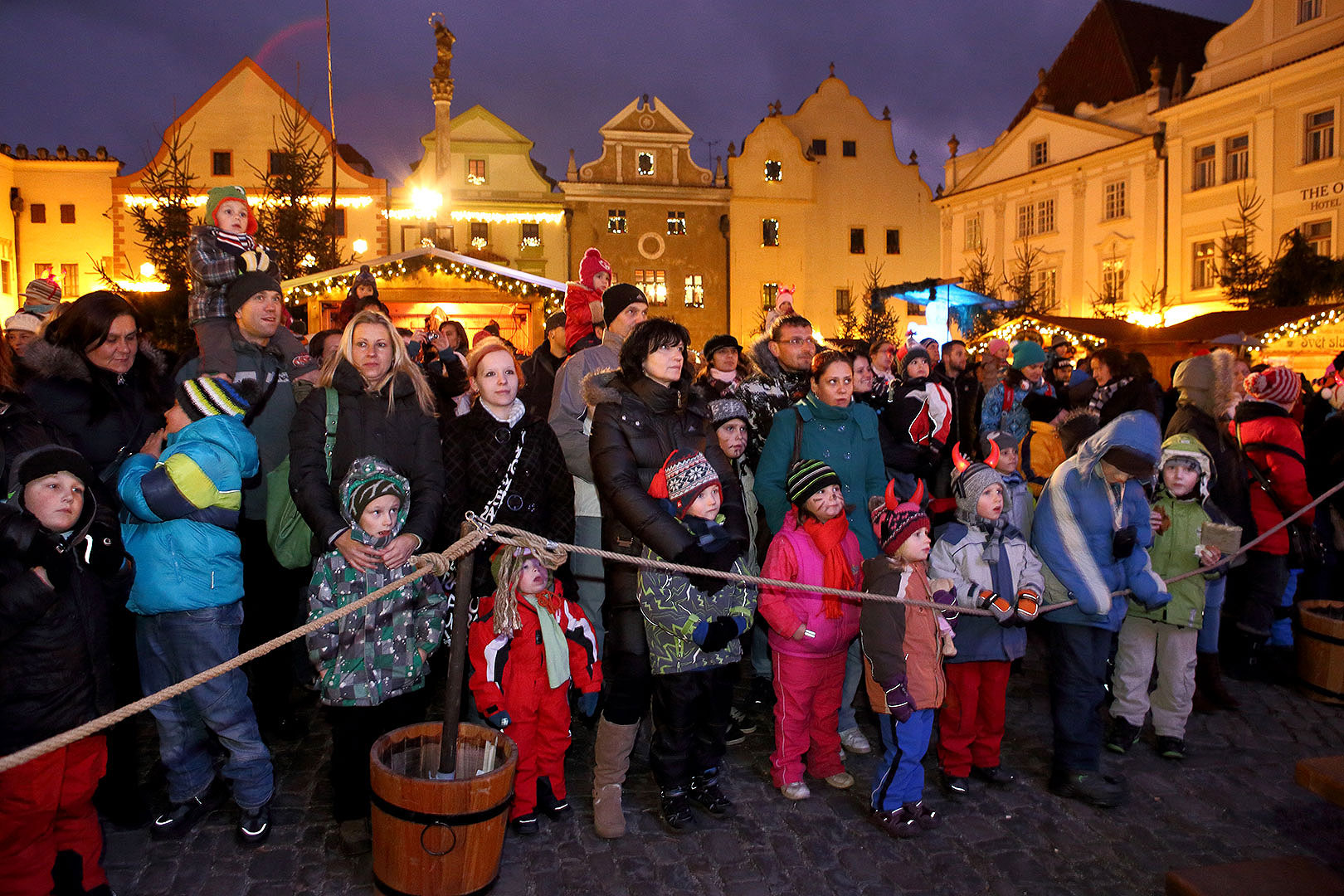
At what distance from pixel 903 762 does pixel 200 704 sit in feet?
10.3

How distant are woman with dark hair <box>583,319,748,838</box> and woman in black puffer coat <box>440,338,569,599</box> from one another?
0.36 metres

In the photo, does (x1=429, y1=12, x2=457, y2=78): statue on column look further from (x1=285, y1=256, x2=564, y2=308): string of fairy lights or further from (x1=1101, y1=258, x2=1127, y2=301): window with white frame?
(x1=1101, y1=258, x2=1127, y2=301): window with white frame

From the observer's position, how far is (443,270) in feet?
60.4

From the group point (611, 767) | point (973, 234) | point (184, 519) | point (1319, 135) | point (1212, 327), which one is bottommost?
point (611, 767)

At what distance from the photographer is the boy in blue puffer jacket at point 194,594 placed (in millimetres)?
3725

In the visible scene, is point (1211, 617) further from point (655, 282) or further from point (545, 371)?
point (655, 282)

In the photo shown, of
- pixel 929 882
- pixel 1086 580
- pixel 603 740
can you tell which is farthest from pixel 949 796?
pixel 603 740

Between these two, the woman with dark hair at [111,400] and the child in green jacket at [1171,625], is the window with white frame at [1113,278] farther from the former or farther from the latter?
the woman with dark hair at [111,400]

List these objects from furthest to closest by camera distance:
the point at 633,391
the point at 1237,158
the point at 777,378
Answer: the point at 1237,158 → the point at 777,378 → the point at 633,391

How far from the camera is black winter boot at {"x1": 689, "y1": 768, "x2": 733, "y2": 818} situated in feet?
13.7

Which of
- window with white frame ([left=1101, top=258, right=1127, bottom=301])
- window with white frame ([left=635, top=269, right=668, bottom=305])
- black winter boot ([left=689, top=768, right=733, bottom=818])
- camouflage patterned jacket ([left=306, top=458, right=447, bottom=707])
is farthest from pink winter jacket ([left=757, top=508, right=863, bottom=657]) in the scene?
window with white frame ([left=635, top=269, right=668, bottom=305])

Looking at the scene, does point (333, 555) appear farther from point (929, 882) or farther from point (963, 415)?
point (963, 415)

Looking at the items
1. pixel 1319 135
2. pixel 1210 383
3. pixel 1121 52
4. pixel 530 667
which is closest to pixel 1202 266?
pixel 1319 135

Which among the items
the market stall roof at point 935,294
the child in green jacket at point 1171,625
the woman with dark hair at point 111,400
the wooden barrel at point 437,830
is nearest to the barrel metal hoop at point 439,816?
the wooden barrel at point 437,830
